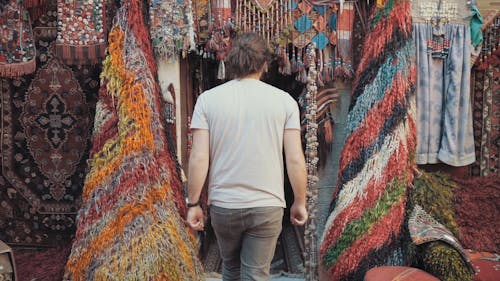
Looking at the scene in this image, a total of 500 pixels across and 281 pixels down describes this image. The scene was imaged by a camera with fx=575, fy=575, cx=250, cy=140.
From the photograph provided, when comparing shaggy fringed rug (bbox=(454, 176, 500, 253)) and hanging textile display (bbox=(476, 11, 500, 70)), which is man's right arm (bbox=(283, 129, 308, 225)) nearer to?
shaggy fringed rug (bbox=(454, 176, 500, 253))

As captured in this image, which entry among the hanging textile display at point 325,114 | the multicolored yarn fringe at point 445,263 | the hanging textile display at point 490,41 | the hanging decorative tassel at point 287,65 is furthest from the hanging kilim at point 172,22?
the hanging textile display at point 490,41

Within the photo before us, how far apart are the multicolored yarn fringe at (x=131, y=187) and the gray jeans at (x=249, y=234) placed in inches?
31.8

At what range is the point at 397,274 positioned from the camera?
312 centimetres

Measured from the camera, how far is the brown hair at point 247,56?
254 cm

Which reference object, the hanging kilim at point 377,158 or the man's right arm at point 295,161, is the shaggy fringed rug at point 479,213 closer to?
the hanging kilim at point 377,158

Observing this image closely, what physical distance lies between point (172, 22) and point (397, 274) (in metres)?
2.05

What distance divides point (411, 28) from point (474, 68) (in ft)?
2.33

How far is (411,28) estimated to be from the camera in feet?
12.2

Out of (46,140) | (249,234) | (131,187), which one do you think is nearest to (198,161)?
(249,234)

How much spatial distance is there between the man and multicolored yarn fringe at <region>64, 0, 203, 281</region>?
2.82 ft

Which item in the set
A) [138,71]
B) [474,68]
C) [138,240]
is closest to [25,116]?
[138,71]

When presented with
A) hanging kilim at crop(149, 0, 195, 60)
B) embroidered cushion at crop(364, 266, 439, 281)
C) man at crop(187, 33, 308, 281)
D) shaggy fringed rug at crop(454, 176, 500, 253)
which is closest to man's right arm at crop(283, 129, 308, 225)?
man at crop(187, 33, 308, 281)

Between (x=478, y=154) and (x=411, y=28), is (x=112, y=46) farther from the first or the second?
(x=478, y=154)

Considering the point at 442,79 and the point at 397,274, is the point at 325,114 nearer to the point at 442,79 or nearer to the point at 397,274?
the point at 442,79
